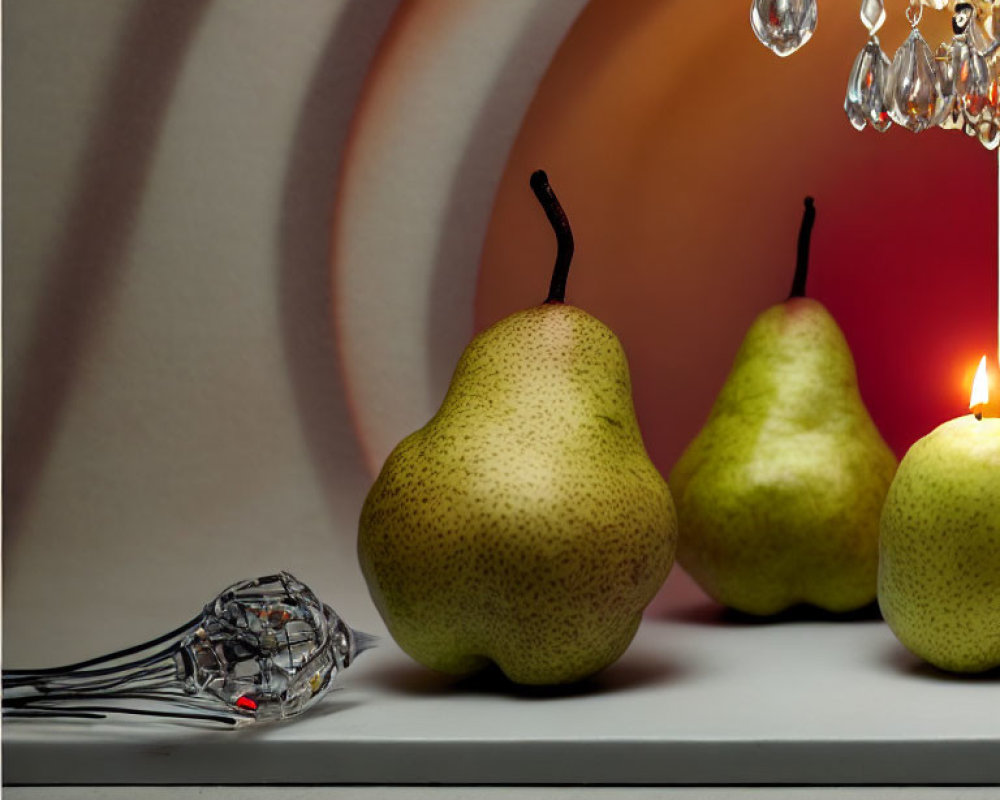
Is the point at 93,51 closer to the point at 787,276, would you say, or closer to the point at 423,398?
the point at 423,398

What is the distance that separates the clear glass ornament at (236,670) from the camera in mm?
679

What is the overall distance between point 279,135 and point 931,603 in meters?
0.63

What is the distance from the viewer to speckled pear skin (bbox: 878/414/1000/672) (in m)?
0.72

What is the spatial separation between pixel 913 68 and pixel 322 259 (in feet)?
1.61

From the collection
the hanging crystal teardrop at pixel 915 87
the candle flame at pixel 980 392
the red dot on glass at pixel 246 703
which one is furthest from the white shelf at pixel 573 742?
the hanging crystal teardrop at pixel 915 87

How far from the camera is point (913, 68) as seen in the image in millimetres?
786

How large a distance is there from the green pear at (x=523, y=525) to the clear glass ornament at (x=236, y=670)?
0.05 metres

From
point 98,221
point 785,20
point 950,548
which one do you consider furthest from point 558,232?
point 98,221

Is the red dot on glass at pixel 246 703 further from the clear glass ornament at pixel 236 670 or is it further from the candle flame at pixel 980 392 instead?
the candle flame at pixel 980 392

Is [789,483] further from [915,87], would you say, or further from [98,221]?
[98,221]

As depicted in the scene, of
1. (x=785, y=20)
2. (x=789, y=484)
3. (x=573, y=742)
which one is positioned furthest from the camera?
(x=789, y=484)

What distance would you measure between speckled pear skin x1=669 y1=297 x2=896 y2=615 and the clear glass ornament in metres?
0.30

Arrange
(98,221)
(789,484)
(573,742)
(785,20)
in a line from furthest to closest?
(98,221), (789,484), (785,20), (573,742)

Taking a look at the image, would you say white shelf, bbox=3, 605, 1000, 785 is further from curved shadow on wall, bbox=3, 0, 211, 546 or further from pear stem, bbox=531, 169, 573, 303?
curved shadow on wall, bbox=3, 0, 211, 546
